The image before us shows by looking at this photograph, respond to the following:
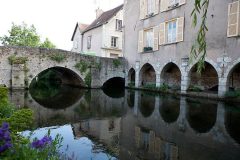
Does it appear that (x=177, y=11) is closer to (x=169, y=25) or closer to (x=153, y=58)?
(x=169, y=25)

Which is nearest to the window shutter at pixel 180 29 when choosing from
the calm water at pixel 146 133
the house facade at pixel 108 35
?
the calm water at pixel 146 133

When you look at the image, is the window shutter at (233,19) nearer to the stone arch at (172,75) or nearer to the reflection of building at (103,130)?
the stone arch at (172,75)

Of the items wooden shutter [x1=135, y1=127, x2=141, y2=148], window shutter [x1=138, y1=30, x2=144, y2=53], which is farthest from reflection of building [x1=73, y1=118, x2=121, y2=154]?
window shutter [x1=138, y1=30, x2=144, y2=53]

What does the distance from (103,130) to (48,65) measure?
36.0 feet

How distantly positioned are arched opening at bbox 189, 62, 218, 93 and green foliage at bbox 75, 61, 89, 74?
725 centimetres

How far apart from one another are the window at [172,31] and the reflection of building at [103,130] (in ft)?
29.4

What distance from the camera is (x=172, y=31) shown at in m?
14.6

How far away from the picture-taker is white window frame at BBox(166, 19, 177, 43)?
14.4 metres

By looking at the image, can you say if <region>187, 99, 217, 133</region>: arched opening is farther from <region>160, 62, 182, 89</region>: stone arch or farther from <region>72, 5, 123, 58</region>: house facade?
<region>72, 5, 123, 58</region>: house facade

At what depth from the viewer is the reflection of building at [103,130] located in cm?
474

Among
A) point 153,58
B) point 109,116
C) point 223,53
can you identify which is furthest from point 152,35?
point 109,116

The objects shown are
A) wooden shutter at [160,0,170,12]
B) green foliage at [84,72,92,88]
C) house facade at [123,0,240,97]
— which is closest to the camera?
house facade at [123,0,240,97]

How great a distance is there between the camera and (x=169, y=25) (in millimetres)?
14773

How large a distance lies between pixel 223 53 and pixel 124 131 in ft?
26.2
